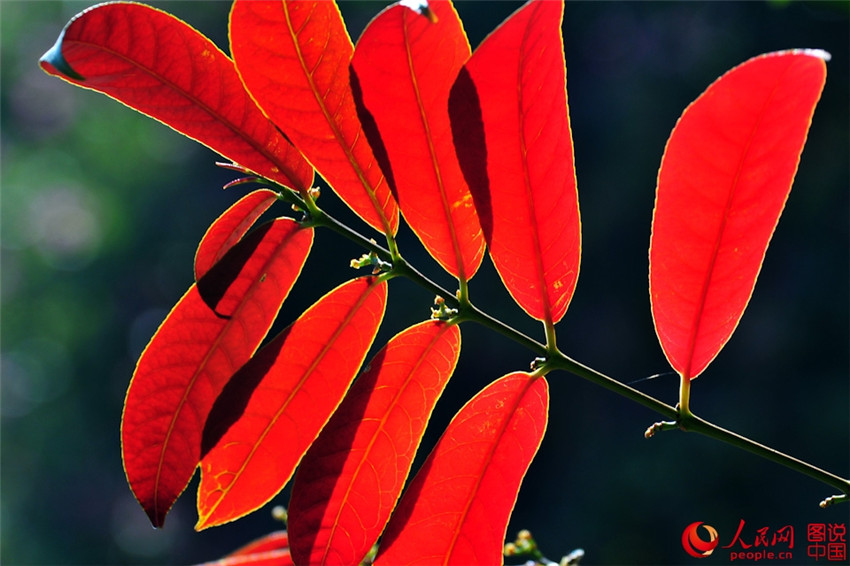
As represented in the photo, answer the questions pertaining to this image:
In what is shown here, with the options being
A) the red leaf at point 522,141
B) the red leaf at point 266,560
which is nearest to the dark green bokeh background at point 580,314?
the red leaf at point 266,560

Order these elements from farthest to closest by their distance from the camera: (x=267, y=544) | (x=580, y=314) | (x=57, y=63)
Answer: (x=580, y=314), (x=267, y=544), (x=57, y=63)

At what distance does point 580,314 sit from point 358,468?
8.97 m

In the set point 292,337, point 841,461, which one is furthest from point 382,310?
point 841,461

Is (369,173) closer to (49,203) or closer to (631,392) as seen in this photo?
(631,392)

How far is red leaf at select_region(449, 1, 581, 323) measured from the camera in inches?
20.4

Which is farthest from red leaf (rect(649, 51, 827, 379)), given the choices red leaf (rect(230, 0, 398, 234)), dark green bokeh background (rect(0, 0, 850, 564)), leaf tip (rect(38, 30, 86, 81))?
dark green bokeh background (rect(0, 0, 850, 564))

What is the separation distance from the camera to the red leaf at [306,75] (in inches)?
21.4

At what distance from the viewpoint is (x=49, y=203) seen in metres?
13.9

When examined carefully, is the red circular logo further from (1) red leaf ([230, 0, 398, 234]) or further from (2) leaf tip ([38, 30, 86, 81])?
(2) leaf tip ([38, 30, 86, 81])

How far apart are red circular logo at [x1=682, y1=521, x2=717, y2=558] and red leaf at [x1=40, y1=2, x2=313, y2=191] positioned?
584 millimetres

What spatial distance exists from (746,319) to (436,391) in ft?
30.2

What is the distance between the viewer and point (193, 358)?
61 centimetres

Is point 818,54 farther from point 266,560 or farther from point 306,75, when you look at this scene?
point 266,560

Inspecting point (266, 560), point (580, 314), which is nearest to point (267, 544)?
point (266, 560)
